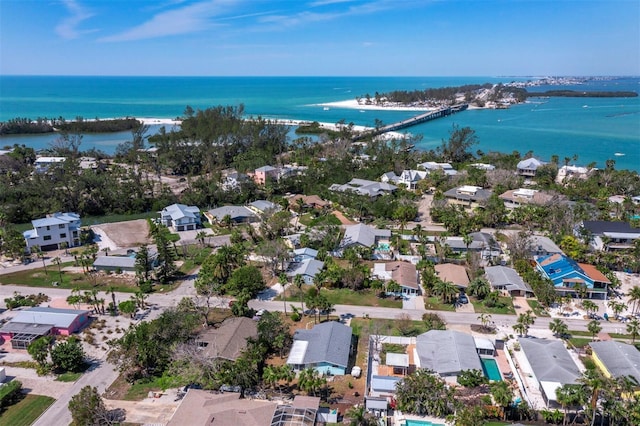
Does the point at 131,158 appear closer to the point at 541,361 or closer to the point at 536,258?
the point at 536,258

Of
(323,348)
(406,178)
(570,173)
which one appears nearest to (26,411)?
(323,348)

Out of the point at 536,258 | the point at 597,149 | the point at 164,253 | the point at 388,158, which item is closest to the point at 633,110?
the point at 597,149

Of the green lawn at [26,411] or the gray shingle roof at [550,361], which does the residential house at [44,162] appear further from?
the gray shingle roof at [550,361]

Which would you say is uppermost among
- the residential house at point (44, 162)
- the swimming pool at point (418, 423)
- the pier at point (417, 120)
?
the pier at point (417, 120)

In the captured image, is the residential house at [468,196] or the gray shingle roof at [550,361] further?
the residential house at [468,196]

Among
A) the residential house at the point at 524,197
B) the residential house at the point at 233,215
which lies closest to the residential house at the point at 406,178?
the residential house at the point at 524,197
